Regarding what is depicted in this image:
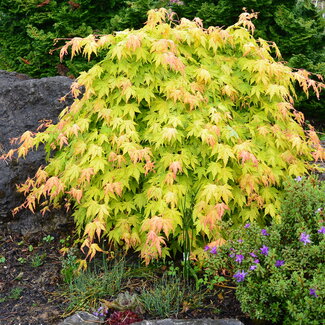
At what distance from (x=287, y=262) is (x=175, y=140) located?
1.36 meters

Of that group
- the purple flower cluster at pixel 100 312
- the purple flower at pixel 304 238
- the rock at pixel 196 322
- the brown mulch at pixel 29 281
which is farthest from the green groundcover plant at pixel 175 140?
the purple flower at pixel 304 238

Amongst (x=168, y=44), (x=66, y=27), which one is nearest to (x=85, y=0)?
(x=66, y=27)

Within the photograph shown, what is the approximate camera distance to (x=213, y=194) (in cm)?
338

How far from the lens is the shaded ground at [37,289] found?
129 inches

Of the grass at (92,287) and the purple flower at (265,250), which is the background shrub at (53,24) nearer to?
the grass at (92,287)

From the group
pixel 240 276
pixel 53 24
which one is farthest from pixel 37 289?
pixel 53 24

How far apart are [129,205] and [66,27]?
390 cm

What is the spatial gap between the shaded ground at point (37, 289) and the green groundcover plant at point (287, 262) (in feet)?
1.54

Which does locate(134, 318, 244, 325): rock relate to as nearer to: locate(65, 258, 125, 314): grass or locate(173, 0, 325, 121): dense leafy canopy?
locate(65, 258, 125, 314): grass

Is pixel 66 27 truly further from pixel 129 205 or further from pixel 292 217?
pixel 292 217

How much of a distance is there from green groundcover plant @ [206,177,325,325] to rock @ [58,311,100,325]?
936 millimetres

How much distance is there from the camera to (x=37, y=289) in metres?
3.69

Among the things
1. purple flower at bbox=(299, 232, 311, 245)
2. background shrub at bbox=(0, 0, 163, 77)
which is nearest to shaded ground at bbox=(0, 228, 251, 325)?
purple flower at bbox=(299, 232, 311, 245)

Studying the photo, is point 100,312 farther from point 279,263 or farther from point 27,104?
point 27,104
